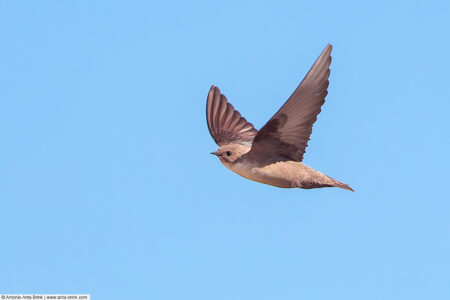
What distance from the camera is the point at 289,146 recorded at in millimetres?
12734

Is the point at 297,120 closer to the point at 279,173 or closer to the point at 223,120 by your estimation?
the point at 279,173

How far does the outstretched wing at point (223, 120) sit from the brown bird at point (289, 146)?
62.2 inches

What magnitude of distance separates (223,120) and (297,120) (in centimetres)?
329

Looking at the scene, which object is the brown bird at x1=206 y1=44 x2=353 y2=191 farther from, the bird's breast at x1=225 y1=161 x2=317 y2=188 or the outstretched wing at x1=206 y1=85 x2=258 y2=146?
the outstretched wing at x1=206 y1=85 x2=258 y2=146

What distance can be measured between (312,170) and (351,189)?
71 centimetres

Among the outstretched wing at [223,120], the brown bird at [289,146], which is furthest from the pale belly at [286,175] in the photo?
the outstretched wing at [223,120]

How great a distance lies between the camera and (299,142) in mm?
12680

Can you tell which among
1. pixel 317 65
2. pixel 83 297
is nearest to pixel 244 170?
pixel 317 65

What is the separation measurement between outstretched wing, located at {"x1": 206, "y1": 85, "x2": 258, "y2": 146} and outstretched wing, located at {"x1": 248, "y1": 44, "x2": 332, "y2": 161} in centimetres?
247

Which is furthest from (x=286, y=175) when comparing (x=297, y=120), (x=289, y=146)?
(x=297, y=120)

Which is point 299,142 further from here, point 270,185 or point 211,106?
point 211,106

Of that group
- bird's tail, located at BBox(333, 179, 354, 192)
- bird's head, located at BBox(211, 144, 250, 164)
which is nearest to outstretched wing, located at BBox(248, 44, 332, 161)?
bird's head, located at BBox(211, 144, 250, 164)

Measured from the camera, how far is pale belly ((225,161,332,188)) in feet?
41.4

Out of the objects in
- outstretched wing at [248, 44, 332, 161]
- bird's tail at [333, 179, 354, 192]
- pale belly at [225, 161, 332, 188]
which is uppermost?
outstretched wing at [248, 44, 332, 161]
